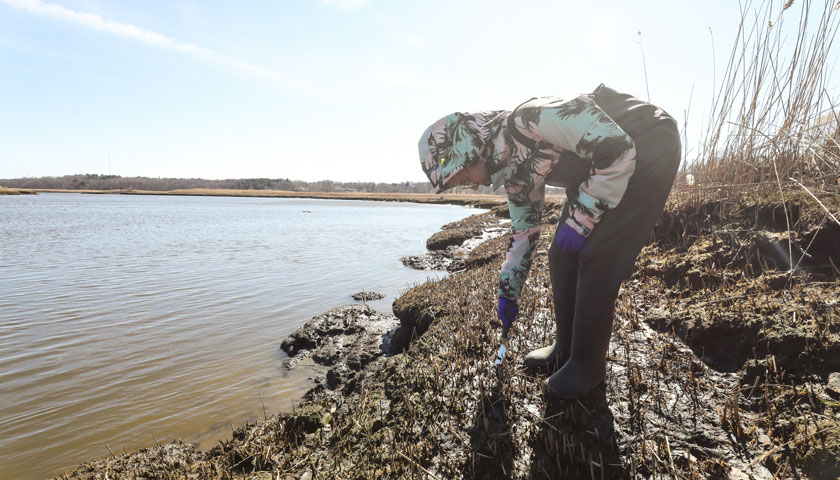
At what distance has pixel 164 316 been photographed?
22.8 ft

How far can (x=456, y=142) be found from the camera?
2574 millimetres

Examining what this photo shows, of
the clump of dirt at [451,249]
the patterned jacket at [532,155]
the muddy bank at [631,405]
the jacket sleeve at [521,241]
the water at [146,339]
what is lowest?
the water at [146,339]

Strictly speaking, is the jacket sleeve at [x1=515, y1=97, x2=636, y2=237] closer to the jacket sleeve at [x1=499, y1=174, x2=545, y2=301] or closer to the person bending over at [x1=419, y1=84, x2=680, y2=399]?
the person bending over at [x1=419, y1=84, x2=680, y2=399]

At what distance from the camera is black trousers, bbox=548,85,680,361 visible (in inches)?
86.7

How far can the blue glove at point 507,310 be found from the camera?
2814mm

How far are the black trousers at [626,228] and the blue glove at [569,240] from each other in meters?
0.04

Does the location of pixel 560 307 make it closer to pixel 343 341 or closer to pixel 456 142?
pixel 456 142

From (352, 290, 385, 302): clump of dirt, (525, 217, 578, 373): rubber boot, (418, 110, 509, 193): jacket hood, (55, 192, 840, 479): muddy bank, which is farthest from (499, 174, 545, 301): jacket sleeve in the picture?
(352, 290, 385, 302): clump of dirt

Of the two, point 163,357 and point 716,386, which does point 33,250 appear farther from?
point 716,386

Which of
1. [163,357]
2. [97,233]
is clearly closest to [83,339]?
[163,357]

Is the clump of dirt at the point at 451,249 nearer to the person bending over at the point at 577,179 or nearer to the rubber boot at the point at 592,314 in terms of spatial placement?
the person bending over at the point at 577,179

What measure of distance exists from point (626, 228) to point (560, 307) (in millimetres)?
725

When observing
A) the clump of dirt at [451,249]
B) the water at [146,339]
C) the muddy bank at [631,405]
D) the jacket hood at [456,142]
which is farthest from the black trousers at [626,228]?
the clump of dirt at [451,249]

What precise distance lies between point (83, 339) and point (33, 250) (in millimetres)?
11579
